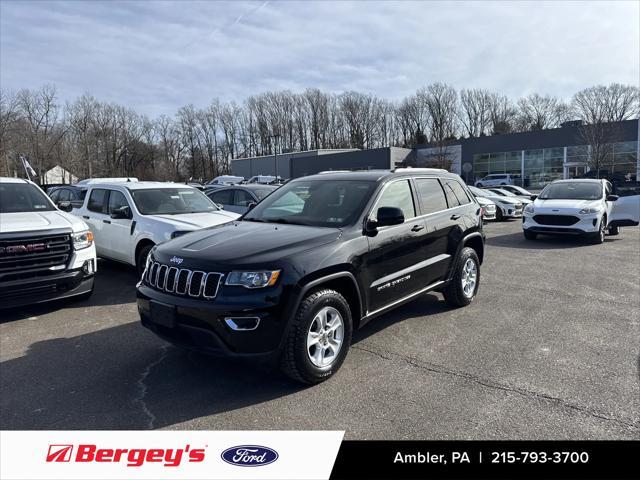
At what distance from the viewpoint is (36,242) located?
5.69m

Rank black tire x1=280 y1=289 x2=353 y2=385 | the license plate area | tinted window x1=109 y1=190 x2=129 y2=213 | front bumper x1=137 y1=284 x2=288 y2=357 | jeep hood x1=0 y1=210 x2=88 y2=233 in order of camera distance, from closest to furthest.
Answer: front bumper x1=137 y1=284 x2=288 y2=357, black tire x1=280 y1=289 x2=353 y2=385, the license plate area, jeep hood x1=0 y1=210 x2=88 y2=233, tinted window x1=109 y1=190 x2=129 y2=213

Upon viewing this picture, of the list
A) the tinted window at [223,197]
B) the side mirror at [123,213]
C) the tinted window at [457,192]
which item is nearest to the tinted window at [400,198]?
the tinted window at [457,192]

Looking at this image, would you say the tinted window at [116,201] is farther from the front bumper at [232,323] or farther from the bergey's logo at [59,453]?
the bergey's logo at [59,453]

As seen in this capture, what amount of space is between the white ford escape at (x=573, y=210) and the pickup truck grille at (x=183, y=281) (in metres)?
11.0

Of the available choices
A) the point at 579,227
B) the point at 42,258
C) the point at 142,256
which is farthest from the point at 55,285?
the point at 579,227

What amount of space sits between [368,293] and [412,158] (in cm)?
5919

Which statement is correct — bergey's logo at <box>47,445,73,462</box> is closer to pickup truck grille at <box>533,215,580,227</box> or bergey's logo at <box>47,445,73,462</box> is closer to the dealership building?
pickup truck grille at <box>533,215,580,227</box>

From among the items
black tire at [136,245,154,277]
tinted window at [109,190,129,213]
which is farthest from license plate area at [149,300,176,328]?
tinted window at [109,190,129,213]

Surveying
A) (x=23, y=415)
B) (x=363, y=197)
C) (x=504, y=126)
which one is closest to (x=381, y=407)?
(x=363, y=197)

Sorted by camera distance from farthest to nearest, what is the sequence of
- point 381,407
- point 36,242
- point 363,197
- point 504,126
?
point 504,126 → point 36,242 → point 363,197 → point 381,407

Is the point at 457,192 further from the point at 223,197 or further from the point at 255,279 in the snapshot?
the point at 223,197

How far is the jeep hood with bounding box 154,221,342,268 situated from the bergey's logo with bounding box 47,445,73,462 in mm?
1495

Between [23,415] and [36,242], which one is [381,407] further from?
A: [36,242]

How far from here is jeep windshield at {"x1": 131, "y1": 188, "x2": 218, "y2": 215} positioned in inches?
310
